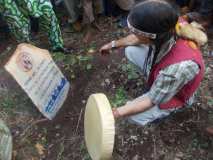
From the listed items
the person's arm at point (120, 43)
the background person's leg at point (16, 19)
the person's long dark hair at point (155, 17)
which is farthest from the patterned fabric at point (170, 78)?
the background person's leg at point (16, 19)

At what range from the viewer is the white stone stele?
8.15 feet

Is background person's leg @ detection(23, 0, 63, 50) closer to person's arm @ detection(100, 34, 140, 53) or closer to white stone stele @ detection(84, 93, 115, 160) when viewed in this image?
person's arm @ detection(100, 34, 140, 53)

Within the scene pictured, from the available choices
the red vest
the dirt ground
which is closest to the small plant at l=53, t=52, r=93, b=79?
the dirt ground

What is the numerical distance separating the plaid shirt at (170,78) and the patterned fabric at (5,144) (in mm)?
1152

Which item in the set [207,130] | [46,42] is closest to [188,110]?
[207,130]

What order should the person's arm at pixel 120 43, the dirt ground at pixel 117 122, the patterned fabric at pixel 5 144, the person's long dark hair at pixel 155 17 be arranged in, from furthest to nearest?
1. the person's arm at pixel 120 43
2. the dirt ground at pixel 117 122
3. the patterned fabric at pixel 5 144
4. the person's long dark hair at pixel 155 17

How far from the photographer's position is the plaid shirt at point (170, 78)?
2.75 meters

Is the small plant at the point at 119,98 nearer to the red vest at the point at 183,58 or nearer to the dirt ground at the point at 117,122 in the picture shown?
the dirt ground at the point at 117,122

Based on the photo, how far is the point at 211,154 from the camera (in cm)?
326

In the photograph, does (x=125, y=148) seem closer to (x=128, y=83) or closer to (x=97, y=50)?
(x=128, y=83)

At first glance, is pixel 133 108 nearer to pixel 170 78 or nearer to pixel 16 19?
pixel 170 78

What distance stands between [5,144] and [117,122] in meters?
0.96

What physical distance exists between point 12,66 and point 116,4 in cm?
186

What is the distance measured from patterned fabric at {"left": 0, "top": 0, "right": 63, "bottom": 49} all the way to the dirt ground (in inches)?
13.6
